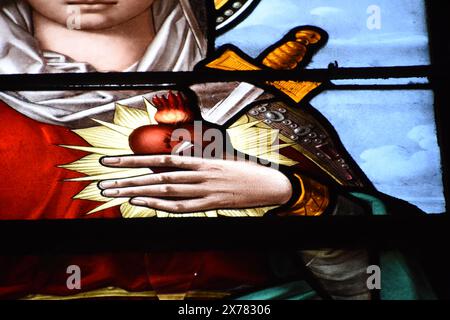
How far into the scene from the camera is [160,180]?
3.93 meters

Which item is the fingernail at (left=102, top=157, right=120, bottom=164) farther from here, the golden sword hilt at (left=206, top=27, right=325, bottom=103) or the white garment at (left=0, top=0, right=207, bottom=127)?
the golden sword hilt at (left=206, top=27, right=325, bottom=103)

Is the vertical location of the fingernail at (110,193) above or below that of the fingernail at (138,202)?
above

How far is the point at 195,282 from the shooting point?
3.79m

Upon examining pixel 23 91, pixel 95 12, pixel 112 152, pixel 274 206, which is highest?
pixel 95 12

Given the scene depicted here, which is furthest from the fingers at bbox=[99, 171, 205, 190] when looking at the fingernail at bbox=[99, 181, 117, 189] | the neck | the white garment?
the neck

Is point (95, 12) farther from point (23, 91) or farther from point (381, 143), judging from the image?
point (381, 143)

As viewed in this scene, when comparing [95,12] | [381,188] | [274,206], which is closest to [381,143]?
[381,188]

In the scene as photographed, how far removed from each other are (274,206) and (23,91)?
4.65ft

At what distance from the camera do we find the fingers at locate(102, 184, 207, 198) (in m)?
3.91

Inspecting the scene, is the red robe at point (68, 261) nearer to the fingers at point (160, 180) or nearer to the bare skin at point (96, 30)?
the fingers at point (160, 180)

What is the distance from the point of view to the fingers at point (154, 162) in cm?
396

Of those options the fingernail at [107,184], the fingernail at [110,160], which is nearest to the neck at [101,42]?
the fingernail at [110,160]

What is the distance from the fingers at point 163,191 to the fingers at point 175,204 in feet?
0.08
